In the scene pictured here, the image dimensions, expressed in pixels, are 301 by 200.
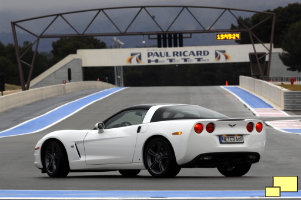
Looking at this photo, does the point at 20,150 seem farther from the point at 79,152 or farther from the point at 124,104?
the point at 124,104

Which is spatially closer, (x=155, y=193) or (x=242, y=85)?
(x=155, y=193)

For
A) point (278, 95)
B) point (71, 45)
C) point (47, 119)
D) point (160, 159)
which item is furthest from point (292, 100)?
point (71, 45)

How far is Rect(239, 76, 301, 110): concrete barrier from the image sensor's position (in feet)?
124

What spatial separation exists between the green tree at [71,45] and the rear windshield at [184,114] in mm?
159136

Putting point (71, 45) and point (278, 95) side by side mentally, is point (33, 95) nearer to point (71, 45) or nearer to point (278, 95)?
point (278, 95)

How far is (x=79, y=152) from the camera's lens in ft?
40.8

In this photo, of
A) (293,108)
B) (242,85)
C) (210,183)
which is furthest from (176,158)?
(242,85)

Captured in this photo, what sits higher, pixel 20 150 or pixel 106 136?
pixel 106 136

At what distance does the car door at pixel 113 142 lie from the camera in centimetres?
1183

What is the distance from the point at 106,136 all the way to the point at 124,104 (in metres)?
31.7

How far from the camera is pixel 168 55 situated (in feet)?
333

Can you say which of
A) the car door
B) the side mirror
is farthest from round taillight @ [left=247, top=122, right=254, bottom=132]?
the side mirror

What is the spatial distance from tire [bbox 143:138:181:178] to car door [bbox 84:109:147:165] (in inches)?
15.0

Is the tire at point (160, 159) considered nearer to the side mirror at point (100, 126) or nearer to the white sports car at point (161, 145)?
the white sports car at point (161, 145)
